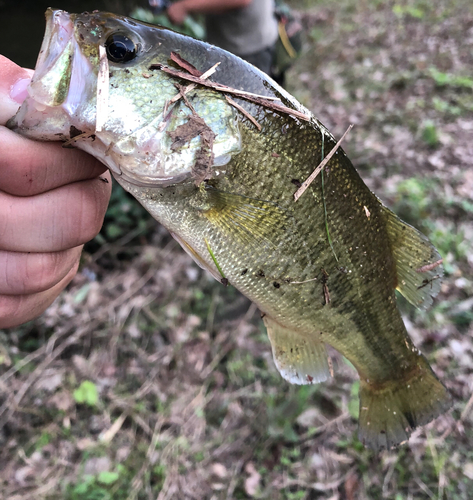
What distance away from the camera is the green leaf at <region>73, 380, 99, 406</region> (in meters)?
2.43

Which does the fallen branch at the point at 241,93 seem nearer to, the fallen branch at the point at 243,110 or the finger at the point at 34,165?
the fallen branch at the point at 243,110

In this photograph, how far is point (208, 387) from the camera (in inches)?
102

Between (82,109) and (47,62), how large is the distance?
13 cm

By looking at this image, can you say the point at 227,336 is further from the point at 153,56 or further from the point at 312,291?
the point at 153,56

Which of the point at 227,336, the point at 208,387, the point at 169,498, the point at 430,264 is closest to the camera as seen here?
the point at 430,264

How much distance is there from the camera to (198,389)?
101 inches

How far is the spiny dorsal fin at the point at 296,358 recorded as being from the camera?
1564 millimetres

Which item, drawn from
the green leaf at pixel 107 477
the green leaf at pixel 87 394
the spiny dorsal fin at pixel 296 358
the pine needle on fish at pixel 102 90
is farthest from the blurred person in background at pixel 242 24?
the green leaf at pixel 107 477

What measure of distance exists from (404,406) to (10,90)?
1.94 meters

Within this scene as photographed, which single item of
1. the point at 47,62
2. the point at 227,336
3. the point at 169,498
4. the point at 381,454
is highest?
the point at 47,62

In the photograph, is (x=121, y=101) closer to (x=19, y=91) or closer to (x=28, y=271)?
(x=19, y=91)

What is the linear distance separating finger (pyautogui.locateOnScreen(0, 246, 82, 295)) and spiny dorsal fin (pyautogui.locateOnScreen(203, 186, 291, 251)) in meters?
0.51

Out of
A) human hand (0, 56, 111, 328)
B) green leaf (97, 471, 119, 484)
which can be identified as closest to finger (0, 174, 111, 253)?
human hand (0, 56, 111, 328)

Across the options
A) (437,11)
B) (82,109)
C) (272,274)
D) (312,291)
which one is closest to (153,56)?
(82,109)
